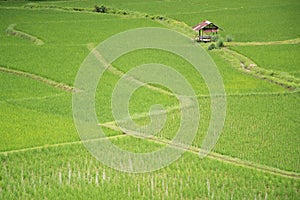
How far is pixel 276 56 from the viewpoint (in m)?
20.0

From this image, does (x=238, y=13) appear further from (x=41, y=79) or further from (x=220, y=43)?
(x=41, y=79)

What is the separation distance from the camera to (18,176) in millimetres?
10336

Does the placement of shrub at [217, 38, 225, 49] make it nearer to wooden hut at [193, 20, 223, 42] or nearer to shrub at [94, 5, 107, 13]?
wooden hut at [193, 20, 223, 42]

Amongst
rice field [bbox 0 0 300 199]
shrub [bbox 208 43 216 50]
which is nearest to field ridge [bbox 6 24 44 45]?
rice field [bbox 0 0 300 199]

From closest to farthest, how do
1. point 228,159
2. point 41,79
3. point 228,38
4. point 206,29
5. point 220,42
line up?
point 228,159 → point 41,79 → point 220,42 → point 206,29 → point 228,38

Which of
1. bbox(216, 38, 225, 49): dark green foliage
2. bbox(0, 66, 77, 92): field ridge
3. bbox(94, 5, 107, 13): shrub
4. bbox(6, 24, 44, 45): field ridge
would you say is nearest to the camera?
bbox(0, 66, 77, 92): field ridge

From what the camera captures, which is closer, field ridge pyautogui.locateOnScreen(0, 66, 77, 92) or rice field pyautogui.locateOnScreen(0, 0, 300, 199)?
rice field pyautogui.locateOnScreen(0, 0, 300, 199)

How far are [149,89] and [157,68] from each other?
2395mm

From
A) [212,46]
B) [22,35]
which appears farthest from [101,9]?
[212,46]

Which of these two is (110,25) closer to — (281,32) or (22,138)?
(281,32)

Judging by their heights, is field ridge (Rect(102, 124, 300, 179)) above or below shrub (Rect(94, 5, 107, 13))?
below

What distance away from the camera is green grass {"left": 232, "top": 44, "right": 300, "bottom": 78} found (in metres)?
18.3

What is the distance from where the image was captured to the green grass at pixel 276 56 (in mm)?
18328

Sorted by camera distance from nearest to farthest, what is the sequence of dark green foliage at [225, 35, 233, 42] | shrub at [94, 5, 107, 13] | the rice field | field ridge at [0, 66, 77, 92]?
the rice field, field ridge at [0, 66, 77, 92], dark green foliage at [225, 35, 233, 42], shrub at [94, 5, 107, 13]
